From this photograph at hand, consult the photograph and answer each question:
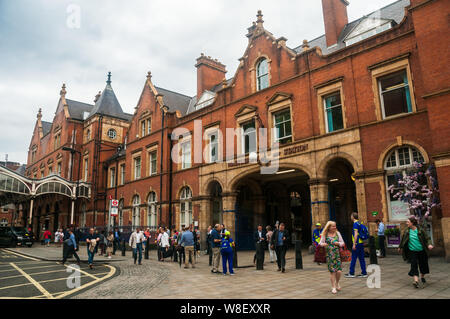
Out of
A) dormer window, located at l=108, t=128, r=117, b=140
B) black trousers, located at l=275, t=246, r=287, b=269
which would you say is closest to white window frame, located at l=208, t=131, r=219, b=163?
black trousers, located at l=275, t=246, r=287, b=269

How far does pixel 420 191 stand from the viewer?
13719 mm

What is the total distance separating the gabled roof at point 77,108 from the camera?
4313cm

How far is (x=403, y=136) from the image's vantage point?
584 inches

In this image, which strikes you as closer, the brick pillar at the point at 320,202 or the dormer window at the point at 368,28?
the brick pillar at the point at 320,202

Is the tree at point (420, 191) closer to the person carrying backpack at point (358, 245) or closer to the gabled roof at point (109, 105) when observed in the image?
the person carrying backpack at point (358, 245)

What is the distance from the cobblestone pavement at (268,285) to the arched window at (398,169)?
2.93 m

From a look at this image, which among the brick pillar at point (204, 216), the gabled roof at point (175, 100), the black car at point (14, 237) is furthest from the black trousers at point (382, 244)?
the black car at point (14, 237)

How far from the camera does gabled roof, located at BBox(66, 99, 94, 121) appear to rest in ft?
142

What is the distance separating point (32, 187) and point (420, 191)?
109 ft

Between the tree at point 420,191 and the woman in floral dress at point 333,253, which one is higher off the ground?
the tree at point 420,191

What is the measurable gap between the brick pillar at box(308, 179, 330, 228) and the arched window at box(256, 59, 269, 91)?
7.45 meters
